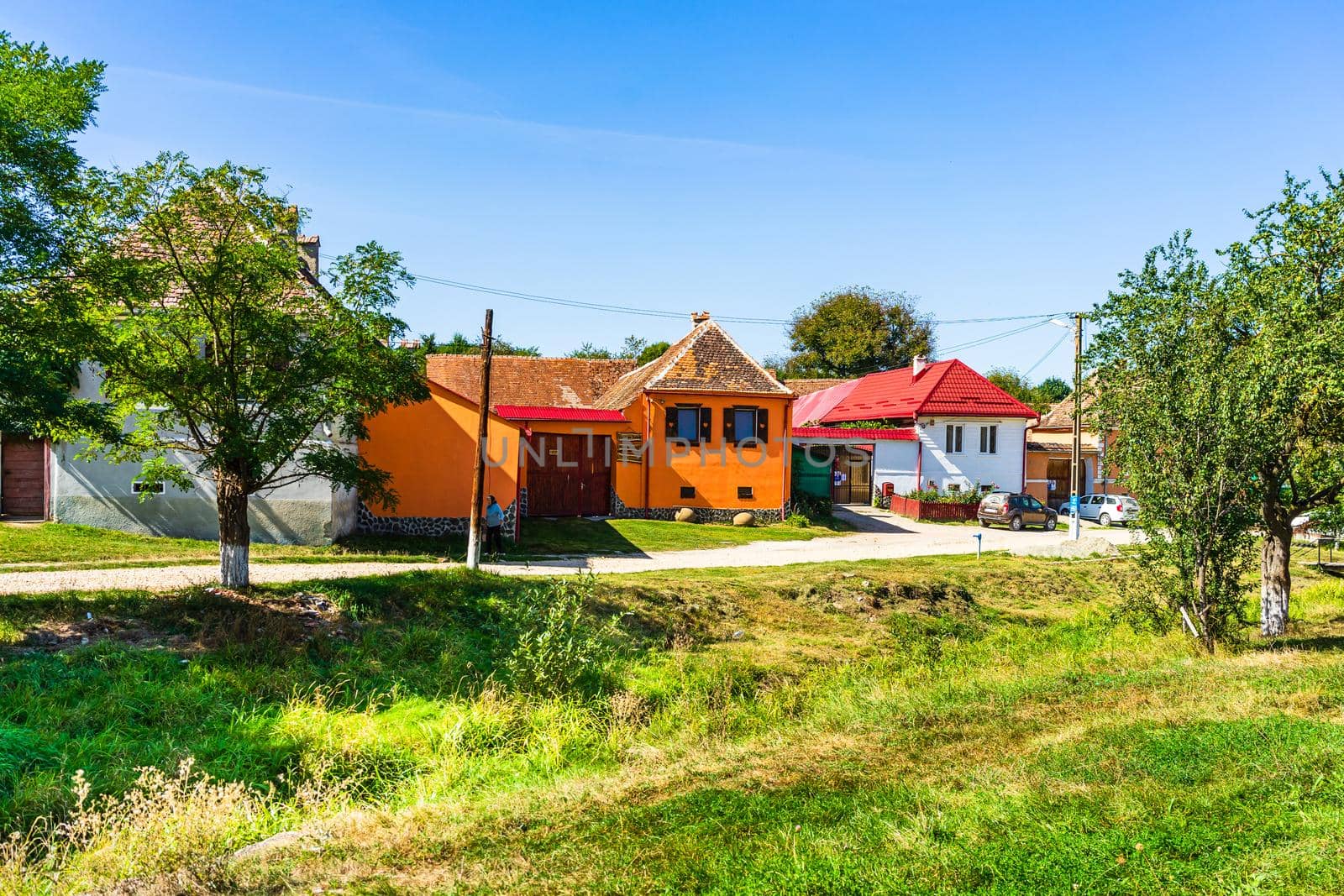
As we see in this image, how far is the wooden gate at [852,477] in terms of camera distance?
119 feet

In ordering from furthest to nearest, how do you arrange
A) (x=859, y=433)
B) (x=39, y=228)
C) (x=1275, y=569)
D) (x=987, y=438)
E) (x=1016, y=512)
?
1. (x=987, y=438)
2. (x=859, y=433)
3. (x=1016, y=512)
4. (x=1275, y=569)
5. (x=39, y=228)

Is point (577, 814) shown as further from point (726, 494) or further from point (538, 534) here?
point (726, 494)

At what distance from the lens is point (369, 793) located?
7.51 m

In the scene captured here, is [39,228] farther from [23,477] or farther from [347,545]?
[23,477]

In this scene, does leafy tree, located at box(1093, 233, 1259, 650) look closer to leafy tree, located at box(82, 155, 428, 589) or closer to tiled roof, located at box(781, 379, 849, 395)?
leafy tree, located at box(82, 155, 428, 589)

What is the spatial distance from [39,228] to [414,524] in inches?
484

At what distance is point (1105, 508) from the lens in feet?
112

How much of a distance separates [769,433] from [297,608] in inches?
762

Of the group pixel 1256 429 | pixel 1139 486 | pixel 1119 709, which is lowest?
pixel 1119 709

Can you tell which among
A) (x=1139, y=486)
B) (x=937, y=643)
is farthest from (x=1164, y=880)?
(x=937, y=643)

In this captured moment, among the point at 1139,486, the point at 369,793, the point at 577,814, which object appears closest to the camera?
the point at 577,814

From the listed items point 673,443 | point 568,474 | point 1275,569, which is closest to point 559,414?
point 568,474

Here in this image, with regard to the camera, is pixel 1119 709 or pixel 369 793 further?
pixel 1119 709

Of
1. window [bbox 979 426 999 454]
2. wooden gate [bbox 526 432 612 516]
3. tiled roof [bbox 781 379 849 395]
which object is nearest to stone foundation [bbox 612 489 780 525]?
wooden gate [bbox 526 432 612 516]
